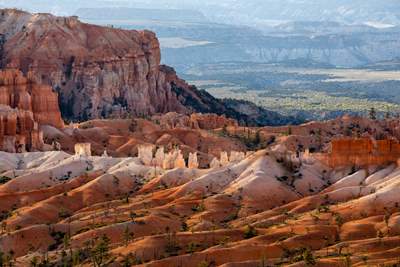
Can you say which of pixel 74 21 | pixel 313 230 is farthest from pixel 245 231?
pixel 74 21

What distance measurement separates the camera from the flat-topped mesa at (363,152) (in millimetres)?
97312

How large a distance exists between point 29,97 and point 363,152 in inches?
1767

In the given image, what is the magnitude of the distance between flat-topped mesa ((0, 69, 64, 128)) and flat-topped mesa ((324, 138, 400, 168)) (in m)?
40.9

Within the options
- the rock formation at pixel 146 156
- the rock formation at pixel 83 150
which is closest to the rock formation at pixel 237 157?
the rock formation at pixel 146 156

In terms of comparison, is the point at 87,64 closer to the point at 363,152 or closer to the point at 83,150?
the point at 83,150

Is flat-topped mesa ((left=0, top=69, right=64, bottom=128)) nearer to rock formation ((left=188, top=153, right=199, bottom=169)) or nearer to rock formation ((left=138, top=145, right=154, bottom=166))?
rock formation ((left=138, top=145, right=154, bottom=166))

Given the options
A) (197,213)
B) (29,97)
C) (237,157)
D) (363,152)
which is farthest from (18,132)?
(363,152)

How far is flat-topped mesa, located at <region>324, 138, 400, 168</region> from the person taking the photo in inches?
3831

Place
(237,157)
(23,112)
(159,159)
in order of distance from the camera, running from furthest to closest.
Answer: (23,112) < (159,159) < (237,157)

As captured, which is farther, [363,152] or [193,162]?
[193,162]

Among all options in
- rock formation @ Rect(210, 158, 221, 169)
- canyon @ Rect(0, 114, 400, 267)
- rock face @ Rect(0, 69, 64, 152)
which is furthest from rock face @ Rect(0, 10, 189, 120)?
rock formation @ Rect(210, 158, 221, 169)

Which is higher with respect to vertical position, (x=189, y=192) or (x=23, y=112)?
(x=23, y=112)

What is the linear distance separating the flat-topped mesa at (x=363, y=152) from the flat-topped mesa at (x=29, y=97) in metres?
40.9

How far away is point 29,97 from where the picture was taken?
130m
